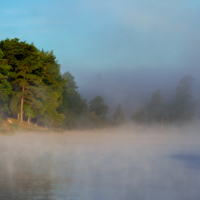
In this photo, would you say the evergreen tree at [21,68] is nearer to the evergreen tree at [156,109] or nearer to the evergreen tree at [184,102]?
the evergreen tree at [184,102]

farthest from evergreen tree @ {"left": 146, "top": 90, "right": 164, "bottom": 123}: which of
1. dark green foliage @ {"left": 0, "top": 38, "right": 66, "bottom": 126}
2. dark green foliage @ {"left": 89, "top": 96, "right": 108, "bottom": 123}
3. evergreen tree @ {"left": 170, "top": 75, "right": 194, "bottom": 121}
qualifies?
dark green foliage @ {"left": 0, "top": 38, "right": 66, "bottom": 126}

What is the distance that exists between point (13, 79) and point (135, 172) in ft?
197

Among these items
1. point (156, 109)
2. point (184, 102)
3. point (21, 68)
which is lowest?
point (156, 109)

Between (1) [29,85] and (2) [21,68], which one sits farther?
(1) [29,85]

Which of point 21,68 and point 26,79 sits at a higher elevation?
point 21,68

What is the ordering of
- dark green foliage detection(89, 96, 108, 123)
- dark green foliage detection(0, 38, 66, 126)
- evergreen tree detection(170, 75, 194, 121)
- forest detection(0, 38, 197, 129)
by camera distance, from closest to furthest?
forest detection(0, 38, 197, 129)
dark green foliage detection(0, 38, 66, 126)
evergreen tree detection(170, 75, 194, 121)
dark green foliage detection(89, 96, 108, 123)

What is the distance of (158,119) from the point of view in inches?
7126

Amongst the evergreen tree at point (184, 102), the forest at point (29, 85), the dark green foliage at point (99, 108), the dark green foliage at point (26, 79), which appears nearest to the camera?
the forest at point (29, 85)

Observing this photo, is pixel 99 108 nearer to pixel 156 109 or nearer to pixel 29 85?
pixel 156 109

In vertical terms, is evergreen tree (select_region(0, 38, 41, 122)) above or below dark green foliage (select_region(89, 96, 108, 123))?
above

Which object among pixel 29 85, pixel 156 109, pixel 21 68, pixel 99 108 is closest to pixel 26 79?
pixel 29 85

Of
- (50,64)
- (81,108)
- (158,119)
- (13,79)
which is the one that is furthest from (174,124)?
(13,79)

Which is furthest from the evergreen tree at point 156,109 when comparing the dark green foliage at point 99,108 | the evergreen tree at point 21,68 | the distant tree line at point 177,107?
the evergreen tree at point 21,68

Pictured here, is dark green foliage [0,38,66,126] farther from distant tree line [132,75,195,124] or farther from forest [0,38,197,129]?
distant tree line [132,75,195,124]
